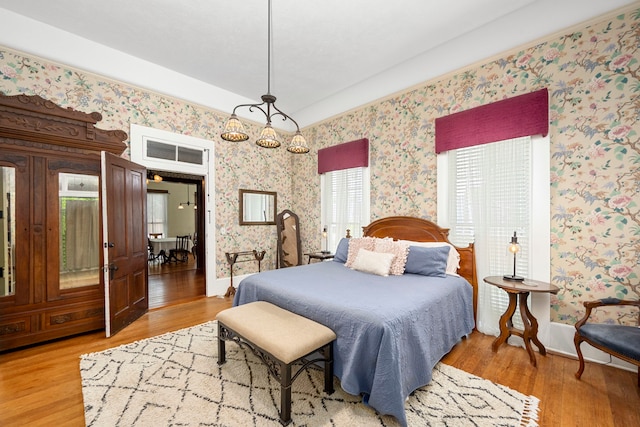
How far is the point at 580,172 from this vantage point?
2428 mm

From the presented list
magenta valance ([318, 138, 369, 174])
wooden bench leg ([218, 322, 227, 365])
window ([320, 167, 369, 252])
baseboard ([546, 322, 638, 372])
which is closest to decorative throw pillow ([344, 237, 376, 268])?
window ([320, 167, 369, 252])

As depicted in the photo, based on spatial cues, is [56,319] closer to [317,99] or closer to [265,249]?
[265,249]

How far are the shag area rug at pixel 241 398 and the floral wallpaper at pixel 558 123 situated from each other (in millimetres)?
1410

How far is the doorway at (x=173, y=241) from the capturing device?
15.1 ft

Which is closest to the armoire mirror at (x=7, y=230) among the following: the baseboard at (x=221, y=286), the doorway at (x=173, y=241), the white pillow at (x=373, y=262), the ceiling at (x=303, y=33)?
the ceiling at (x=303, y=33)

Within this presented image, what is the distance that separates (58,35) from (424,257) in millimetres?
4881

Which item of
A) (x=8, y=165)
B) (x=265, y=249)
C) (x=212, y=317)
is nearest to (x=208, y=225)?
(x=265, y=249)

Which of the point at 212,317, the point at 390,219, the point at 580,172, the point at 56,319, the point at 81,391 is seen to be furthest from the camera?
the point at 390,219

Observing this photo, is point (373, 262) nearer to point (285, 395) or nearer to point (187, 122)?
point (285, 395)

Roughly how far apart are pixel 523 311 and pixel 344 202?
2.76 m

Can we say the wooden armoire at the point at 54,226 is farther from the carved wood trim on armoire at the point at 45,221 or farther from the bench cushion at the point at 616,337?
the bench cushion at the point at 616,337

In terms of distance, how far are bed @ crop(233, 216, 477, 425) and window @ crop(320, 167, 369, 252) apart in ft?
4.32

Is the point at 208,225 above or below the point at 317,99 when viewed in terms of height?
below

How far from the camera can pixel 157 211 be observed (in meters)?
9.30
